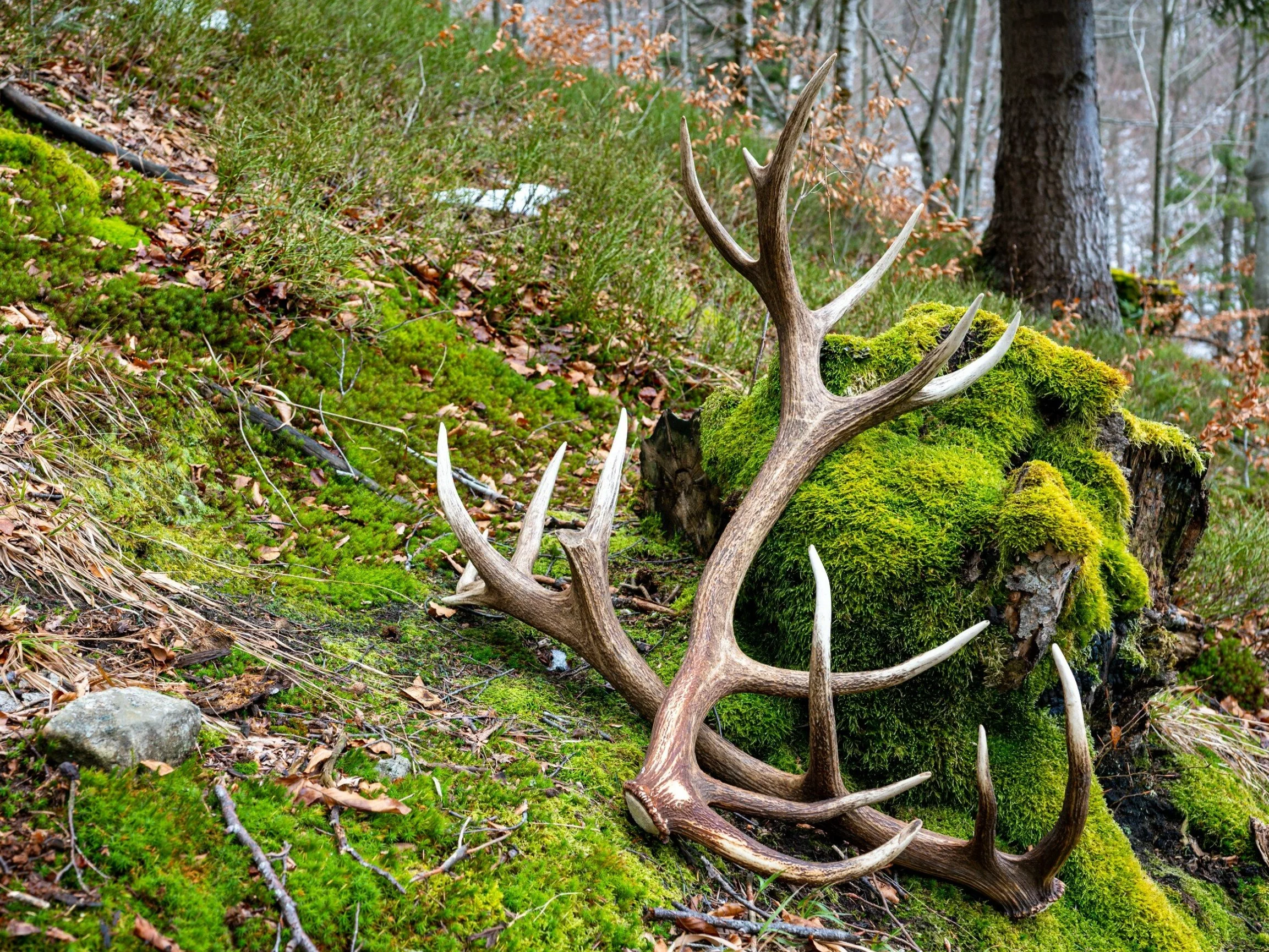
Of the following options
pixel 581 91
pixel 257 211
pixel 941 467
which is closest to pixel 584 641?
pixel 941 467

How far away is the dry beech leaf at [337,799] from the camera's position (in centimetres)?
193

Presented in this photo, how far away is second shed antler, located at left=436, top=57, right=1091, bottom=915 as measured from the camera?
220 cm

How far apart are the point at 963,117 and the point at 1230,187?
1271 centimetres

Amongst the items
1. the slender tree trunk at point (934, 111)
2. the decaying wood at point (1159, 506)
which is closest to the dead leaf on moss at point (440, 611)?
the decaying wood at point (1159, 506)

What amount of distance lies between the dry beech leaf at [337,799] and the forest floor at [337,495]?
0.02 meters

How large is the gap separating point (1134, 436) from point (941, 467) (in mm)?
968

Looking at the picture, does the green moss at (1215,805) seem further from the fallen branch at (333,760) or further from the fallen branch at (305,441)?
the fallen branch at (305,441)

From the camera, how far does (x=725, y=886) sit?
2.14 m

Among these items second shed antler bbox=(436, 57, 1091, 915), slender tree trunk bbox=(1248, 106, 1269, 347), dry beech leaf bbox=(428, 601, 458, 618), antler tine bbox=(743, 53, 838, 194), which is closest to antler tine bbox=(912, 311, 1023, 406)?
second shed antler bbox=(436, 57, 1091, 915)

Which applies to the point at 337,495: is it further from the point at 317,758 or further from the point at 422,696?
the point at 317,758

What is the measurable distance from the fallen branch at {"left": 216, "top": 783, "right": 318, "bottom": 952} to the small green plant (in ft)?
15.0

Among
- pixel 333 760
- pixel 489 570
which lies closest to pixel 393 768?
pixel 333 760

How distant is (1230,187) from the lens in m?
19.5

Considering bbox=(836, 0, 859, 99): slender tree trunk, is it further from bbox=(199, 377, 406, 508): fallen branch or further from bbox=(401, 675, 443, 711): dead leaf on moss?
bbox=(401, 675, 443, 711): dead leaf on moss
